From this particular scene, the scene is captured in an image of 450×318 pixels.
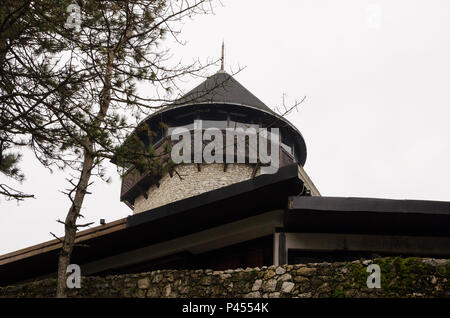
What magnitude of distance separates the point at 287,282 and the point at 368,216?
1870mm

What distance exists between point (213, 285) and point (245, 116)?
9.89m

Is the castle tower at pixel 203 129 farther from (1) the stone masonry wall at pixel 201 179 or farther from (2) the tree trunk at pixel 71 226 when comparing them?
(2) the tree trunk at pixel 71 226

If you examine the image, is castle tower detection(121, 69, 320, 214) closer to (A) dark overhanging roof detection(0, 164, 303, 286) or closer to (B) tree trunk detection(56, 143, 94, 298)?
(A) dark overhanging roof detection(0, 164, 303, 286)

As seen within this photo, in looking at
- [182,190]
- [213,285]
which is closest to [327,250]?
[213,285]

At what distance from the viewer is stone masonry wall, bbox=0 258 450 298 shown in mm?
7863

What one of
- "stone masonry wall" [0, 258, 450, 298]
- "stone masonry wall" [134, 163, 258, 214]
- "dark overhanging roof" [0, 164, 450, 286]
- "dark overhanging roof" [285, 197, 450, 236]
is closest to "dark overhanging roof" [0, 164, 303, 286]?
"dark overhanging roof" [0, 164, 450, 286]

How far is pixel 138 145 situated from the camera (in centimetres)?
808

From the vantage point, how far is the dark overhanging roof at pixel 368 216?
9.17 meters

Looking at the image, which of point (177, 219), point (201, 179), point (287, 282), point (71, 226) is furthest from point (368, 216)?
point (201, 179)

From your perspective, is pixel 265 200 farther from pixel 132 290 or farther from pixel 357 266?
pixel 132 290

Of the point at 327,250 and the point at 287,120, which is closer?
the point at 327,250

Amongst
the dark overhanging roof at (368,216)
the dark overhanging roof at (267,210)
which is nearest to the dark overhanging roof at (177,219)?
the dark overhanging roof at (267,210)

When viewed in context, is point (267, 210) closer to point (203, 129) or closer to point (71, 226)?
point (71, 226)

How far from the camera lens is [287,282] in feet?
28.6
